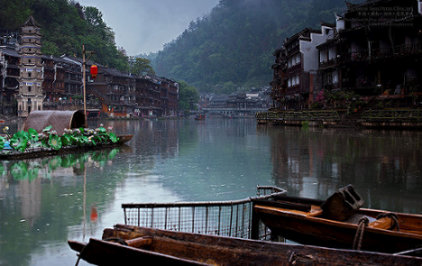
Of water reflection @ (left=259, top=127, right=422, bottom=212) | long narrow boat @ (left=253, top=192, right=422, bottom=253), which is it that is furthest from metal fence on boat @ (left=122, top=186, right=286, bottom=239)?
water reflection @ (left=259, top=127, right=422, bottom=212)

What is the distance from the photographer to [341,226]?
5957 millimetres

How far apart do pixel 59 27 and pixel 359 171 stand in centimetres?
9804

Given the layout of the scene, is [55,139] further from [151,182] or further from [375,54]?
[375,54]

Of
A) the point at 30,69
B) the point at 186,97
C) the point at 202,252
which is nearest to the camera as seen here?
the point at 202,252

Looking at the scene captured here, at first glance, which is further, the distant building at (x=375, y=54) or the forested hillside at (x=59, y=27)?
the forested hillside at (x=59, y=27)

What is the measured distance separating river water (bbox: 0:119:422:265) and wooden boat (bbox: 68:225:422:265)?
174 cm

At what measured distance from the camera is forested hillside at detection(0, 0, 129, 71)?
88.1 m

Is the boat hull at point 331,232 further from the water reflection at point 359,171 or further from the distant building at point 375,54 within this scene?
the distant building at point 375,54

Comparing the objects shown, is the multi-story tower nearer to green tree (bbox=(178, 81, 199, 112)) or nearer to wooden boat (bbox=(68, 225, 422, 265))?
green tree (bbox=(178, 81, 199, 112))

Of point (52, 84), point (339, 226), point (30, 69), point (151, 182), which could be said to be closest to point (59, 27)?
point (52, 84)

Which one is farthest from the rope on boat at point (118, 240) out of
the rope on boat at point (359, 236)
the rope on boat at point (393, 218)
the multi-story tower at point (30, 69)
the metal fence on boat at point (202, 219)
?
the multi-story tower at point (30, 69)

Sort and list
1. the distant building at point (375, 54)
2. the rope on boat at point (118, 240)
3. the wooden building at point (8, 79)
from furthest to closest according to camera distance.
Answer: the wooden building at point (8, 79), the distant building at point (375, 54), the rope on boat at point (118, 240)

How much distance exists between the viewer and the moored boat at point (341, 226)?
5.55m

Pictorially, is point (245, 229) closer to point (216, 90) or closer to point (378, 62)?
point (378, 62)
